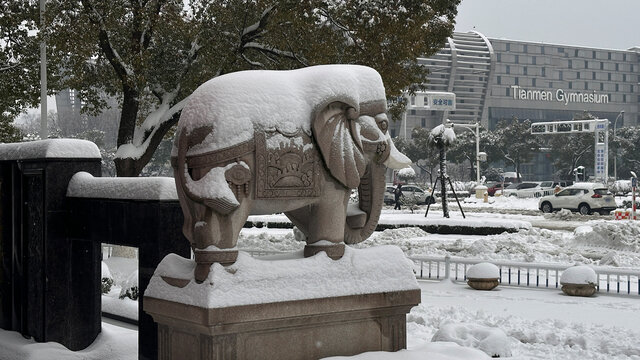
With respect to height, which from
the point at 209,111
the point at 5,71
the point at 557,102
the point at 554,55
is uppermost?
the point at 554,55

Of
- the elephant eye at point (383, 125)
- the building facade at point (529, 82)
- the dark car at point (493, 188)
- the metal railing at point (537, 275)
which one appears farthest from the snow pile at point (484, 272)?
the building facade at point (529, 82)

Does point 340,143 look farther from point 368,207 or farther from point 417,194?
point 417,194

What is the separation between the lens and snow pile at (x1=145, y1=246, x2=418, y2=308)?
5.10 meters

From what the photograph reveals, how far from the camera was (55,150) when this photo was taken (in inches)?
314

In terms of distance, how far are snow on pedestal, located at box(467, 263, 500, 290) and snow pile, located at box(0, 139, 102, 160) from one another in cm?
761

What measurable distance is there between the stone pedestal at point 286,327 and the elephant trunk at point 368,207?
0.59m

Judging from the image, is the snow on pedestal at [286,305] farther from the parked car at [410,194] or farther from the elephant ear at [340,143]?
the parked car at [410,194]

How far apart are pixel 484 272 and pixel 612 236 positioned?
313 inches

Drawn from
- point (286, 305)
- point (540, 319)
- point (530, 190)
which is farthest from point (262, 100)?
point (530, 190)

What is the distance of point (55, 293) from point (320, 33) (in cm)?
1010

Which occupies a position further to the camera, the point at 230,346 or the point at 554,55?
the point at 554,55

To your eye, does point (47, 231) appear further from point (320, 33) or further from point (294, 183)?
point (320, 33)

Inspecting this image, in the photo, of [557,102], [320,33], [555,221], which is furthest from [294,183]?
[557,102]

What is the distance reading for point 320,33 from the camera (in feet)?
53.8
